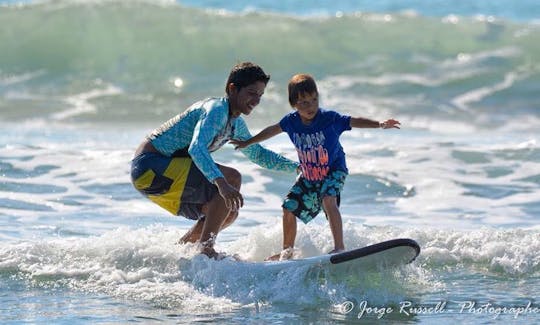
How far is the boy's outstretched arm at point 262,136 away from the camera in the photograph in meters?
6.66

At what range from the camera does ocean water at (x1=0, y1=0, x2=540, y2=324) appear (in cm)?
621

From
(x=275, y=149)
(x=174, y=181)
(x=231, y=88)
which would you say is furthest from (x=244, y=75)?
(x=275, y=149)

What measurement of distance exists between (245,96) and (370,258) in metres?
1.23

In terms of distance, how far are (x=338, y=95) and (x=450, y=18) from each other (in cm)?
463

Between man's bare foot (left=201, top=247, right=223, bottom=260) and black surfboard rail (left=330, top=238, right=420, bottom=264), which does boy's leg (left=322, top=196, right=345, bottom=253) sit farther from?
man's bare foot (left=201, top=247, right=223, bottom=260)

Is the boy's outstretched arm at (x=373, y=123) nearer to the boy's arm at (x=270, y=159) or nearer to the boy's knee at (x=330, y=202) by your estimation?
the boy's knee at (x=330, y=202)

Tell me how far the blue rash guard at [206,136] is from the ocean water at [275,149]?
1.65ft

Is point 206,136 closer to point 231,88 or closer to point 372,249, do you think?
point 231,88

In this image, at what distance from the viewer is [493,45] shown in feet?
64.1

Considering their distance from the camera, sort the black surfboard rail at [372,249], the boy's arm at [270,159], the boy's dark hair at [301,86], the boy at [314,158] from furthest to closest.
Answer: the boy's arm at [270,159], the boy at [314,158], the boy's dark hair at [301,86], the black surfboard rail at [372,249]

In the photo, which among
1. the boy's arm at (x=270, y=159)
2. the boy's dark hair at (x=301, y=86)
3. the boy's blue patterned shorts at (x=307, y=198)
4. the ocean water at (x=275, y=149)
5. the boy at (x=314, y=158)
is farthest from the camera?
the boy's arm at (x=270, y=159)

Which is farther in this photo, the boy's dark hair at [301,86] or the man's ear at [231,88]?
the man's ear at [231,88]

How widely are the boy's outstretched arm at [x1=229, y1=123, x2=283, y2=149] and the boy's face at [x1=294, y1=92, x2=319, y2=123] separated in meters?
0.21

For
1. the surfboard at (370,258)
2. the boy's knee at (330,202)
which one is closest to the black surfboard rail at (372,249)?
the surfboard at (370,258)
